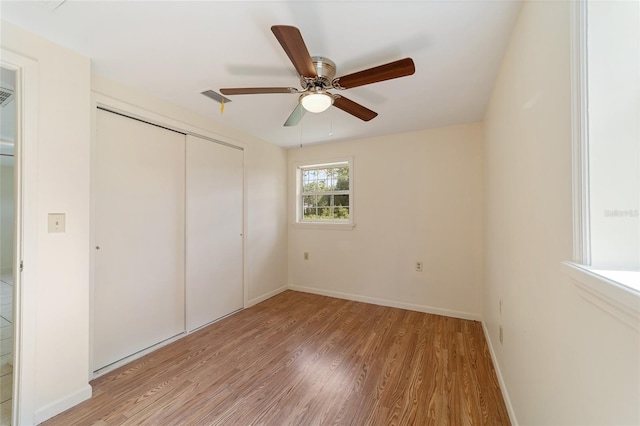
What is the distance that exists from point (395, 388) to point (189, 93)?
2943 millimetres

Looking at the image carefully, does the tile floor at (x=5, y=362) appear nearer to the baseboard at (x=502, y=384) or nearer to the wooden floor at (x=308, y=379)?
the wooden floor at (x=308, y=379)

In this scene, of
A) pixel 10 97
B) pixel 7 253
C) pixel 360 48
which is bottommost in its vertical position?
pixel 7 253

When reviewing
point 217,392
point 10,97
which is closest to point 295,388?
point 217,392

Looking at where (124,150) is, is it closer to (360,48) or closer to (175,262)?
(175,262)

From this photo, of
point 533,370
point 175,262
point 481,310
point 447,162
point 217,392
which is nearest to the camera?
point 533,370

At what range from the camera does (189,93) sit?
222 centimetres

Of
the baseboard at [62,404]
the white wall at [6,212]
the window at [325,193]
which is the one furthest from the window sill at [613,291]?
the white wall at [6,212]

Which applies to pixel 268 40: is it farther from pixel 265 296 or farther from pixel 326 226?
pixel 265 296

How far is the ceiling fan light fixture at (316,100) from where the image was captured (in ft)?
5.41

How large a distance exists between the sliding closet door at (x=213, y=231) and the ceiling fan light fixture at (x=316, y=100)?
1586 millimetres

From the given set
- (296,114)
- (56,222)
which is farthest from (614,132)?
(56,222)

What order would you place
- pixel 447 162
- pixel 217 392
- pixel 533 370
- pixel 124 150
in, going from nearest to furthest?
pixel 533 370 < pixel 217 392 < pixel 124 150 < pixel 447 162

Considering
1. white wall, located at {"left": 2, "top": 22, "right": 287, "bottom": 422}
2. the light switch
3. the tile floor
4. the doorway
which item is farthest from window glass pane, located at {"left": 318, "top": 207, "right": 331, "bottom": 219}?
the tile floor

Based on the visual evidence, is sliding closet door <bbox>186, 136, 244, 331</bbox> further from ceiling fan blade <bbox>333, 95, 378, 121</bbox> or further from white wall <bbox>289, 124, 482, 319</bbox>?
ceiling fan blade <bbox>333, 95, 378, 121</bbox>
